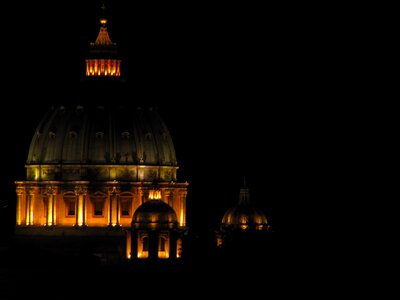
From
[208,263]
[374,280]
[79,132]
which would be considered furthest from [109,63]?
[374,280]

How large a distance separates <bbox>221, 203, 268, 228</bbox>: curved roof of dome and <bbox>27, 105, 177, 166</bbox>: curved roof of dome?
481cm

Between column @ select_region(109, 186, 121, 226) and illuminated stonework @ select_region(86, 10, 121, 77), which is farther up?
illuminated stonework @ select_region(86, 10, 121, 77)

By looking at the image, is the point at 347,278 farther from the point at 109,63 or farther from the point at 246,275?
the point at 109,63

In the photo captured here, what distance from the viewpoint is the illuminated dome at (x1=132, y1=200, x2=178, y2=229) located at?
17525 centimetres

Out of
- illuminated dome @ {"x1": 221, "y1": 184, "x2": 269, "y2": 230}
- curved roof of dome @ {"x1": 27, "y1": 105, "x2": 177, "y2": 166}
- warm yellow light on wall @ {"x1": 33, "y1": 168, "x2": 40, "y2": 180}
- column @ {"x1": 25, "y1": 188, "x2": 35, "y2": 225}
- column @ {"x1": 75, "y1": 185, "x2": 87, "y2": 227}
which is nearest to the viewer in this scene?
illuminated dome @ {"x1": 221, "y1": 184, "x2": 269, "y2": 230}

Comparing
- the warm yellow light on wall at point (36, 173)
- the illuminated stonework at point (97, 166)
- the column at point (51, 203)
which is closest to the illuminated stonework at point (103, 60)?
the illuminated stonework at point (97, 166)

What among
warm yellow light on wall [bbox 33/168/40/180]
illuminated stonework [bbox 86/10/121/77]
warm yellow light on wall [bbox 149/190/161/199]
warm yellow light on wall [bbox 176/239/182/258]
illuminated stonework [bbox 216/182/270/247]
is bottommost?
warm yellow light on wall [bbox 176/239/182/258]

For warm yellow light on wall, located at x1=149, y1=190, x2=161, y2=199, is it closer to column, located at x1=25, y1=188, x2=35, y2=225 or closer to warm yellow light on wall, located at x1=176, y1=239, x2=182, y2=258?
warm yellow light on wall, located at x1=176, y1=239, x2=182, y2=258

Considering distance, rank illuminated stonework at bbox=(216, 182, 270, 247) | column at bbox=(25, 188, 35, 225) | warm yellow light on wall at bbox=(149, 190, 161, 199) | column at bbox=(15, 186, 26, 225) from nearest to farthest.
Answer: warm yellow light on wall at bbox=(149, 190, 161, 199)
illuminated stonework at bbox=(216, 182, 270, 247)
column at bbox=(25, 188, 35, 225)
column at bbox=(15, 186, 26, 225)

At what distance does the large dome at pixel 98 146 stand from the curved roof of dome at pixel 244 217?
4.48m

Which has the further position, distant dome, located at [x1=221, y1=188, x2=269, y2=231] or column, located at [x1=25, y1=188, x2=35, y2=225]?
column, located at [x1=25, y1=188, x2=35, y2=225]

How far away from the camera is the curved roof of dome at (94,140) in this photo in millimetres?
187500

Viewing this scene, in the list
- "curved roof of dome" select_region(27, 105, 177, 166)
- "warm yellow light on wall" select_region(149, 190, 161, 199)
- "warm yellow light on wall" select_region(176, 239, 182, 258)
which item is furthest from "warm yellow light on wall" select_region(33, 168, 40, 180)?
"warm yellow light on wall" select_region(176, 239, 182, 258)

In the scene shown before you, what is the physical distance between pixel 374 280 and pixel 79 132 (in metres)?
29.4
